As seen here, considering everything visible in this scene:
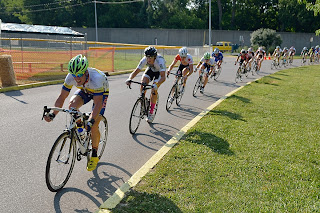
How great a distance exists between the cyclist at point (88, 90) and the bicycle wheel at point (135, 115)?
205 cm

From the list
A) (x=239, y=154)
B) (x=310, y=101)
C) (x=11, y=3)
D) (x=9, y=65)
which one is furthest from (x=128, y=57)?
(x=11, y=3)

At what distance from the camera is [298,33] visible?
2368 inches

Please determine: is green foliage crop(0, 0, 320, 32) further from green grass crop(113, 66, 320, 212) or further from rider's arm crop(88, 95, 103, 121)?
rider's arm crop(88, 95, 103, 121)

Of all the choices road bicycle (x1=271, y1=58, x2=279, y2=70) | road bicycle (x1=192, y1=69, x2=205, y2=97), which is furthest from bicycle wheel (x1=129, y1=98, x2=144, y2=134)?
road bicycle (x1=271, y1=58, x2=279, y2=70)

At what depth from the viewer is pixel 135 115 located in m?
7.76

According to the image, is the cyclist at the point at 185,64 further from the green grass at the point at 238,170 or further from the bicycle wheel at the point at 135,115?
the bicycle wheel at the point at 135,115

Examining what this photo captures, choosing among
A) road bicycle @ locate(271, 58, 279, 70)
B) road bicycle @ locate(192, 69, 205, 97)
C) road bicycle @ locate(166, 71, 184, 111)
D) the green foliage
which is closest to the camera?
road bicycle @ locate(166, 71, 184, 111)

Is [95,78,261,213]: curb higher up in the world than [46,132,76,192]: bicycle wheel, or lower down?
lower down

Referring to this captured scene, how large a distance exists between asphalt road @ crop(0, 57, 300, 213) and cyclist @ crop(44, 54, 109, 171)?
50 centimetres

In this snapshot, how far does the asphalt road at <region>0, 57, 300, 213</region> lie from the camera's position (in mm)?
4496

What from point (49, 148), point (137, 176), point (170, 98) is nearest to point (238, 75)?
point (170, 98)

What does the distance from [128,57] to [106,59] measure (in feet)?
42.8

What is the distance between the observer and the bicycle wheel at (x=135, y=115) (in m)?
7.59

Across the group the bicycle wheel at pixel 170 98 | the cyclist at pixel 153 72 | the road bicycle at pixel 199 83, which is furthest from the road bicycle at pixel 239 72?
the cyclist at pixel 153 72
